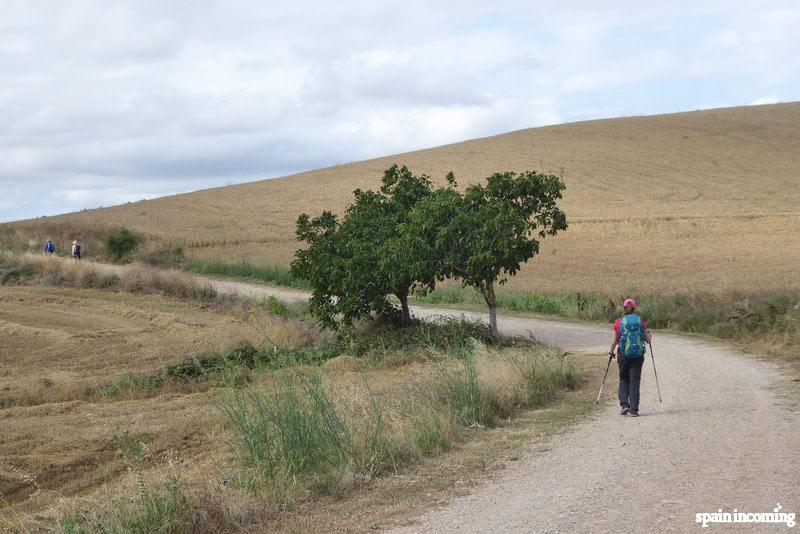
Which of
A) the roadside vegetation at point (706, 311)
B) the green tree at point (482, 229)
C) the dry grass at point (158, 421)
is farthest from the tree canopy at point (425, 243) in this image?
the roadside vegetation at point (706, 311)

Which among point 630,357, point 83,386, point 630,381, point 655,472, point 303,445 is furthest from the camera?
point 83,386

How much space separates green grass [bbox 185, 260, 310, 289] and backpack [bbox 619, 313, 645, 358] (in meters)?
27.8

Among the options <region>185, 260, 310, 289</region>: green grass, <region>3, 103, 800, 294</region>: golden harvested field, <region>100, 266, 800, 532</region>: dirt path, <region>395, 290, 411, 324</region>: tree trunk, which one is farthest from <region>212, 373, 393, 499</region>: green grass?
<region>185, 260, 310, 289</region>: green grass

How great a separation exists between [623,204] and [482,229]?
43424 mm

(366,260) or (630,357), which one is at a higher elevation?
(366,260)

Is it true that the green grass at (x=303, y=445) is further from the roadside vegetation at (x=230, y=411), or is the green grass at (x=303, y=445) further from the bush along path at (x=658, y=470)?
the bush along path at (x=658, y=470)

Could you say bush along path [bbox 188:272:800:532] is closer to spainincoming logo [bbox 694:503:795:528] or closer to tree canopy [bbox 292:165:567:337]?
spainincoming logo [bbox 694:503:795:528]

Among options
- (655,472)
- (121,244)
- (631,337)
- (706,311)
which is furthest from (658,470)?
(121,244)

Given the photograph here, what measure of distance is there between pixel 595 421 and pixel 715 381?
4.25 meters

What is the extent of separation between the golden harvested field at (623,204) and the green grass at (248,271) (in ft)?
6.65

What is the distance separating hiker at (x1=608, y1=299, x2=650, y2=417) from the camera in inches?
500

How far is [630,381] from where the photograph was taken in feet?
41.9

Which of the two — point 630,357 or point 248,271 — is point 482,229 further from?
point 248,271

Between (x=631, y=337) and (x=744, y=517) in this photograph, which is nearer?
(x=744, y=517)
